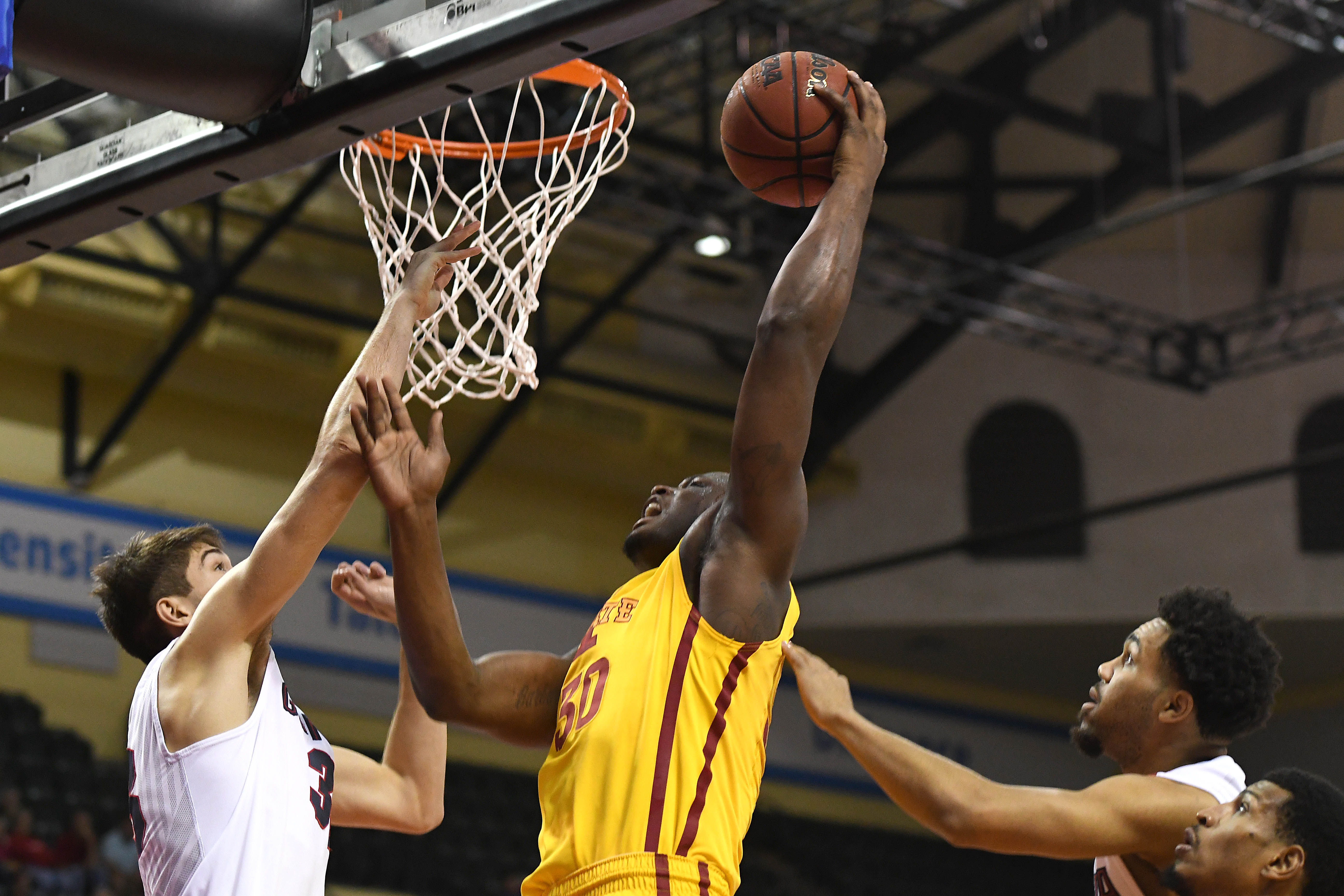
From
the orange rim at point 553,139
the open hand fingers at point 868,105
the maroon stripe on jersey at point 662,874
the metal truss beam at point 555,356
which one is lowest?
the maroon stripe on jersey at point 662,874

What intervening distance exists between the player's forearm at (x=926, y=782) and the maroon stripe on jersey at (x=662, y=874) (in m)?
0.47

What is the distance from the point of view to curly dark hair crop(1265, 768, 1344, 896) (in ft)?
10.1

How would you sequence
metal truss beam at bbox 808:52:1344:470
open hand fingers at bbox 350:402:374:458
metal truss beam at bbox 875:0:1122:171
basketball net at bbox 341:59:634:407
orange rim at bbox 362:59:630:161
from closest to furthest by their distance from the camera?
open hand fingers at bbox 350:402:374:458, basketball net at bbox 341:59:634:407, orange rim at bbox 362:59:630:161, metal truss beam at bbox 808:52:1344:470, metal truss beam at bbox 875:0:1122:171

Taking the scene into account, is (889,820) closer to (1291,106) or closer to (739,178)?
(1291,106)

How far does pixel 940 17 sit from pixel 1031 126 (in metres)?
4.49

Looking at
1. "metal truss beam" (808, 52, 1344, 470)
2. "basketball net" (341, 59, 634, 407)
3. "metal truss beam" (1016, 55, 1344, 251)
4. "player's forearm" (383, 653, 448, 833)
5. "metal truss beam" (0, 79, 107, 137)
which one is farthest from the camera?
"metal truss beam" (1016, 55, 1344, 251)

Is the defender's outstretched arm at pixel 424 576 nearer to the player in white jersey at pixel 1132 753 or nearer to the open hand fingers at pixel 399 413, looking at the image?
the open hand fingers at pixel 399 413

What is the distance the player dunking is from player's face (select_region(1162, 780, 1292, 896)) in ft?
2.96

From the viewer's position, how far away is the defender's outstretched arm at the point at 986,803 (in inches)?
119

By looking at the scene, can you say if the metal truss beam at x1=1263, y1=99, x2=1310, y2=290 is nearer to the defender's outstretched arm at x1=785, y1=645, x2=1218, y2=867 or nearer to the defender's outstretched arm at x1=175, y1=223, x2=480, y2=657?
the defender's outstretched arm at x1=785, y1=645, x2=1218, y2=867

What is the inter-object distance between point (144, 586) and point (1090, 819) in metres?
2.06

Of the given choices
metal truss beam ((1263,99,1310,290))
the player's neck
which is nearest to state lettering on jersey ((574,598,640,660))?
the player's neck

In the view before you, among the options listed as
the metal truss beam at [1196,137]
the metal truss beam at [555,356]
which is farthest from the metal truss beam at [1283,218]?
the metal truss beam at [555,356]

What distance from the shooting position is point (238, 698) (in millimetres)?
3176
